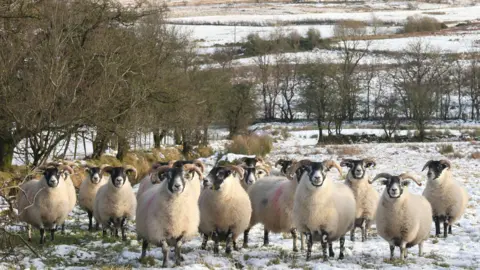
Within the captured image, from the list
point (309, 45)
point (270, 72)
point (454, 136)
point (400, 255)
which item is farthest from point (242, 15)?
point (400, 255)

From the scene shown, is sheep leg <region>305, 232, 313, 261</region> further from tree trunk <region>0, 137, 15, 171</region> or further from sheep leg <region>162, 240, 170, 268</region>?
tree trunk <region>0, 137, 15, 171</region>

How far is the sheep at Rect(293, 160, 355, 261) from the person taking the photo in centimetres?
1118

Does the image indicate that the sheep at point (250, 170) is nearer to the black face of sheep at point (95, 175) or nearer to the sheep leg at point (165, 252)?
the black face of sheep at point (95, 175)

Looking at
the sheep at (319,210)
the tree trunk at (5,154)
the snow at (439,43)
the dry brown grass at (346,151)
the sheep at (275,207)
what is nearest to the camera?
the sheep at (319,210)

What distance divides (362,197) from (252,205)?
2.44 meters

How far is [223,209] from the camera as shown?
1159 centimetres

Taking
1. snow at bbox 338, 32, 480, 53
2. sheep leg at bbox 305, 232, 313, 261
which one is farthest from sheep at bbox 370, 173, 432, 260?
snow at bbox 338, 32, 480, 53

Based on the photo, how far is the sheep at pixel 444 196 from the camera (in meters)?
14.0

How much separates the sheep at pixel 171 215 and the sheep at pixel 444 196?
6.32m

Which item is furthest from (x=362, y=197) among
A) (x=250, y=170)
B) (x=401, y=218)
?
(x=250, y=170)

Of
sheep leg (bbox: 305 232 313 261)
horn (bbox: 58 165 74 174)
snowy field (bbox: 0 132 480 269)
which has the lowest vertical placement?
snowy field (bbox: 0 132 480 269)

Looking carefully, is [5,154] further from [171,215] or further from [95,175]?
[171,215]

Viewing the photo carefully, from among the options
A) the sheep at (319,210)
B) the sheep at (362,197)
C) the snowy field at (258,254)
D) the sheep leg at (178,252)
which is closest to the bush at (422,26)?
the snowy field at (258,254)

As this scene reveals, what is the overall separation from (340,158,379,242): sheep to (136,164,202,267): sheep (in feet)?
14.1
